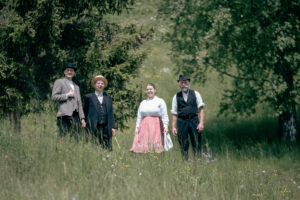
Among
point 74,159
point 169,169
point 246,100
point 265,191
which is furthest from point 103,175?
point 246,100

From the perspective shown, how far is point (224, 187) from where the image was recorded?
494 cm

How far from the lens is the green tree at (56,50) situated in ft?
26.4

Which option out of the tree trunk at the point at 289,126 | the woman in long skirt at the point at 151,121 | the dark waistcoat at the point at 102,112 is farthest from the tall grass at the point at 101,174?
the tree trunk at the point at 289,126

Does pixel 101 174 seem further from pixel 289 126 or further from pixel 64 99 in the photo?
pixel 289 126

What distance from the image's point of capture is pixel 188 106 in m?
7.27

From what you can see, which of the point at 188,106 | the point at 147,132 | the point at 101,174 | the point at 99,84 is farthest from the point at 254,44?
the point at 101,174

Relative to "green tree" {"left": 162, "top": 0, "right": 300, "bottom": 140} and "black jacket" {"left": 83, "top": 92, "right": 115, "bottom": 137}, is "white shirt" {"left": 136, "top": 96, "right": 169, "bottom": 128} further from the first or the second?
"green tree" {"left": 162, "top": 0, "right": 300, "bottom": 140}

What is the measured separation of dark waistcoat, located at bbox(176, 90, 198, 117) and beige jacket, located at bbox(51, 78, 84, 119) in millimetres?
2228

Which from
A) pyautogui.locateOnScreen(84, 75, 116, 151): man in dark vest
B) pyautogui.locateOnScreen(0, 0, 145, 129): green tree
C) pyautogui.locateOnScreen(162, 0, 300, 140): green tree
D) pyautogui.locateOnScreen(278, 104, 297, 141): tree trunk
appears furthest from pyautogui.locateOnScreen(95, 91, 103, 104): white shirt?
pyautogui.locateOnScreen(278, 104, 297, 141): tree trunk

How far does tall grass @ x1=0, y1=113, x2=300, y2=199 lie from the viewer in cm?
418

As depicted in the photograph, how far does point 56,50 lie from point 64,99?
128 inches

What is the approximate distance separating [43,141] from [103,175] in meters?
1.28

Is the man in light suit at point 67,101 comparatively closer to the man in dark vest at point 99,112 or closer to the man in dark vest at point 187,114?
the man in dark vest at point 99,112

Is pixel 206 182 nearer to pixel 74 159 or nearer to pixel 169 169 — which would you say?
pixel 169 169
